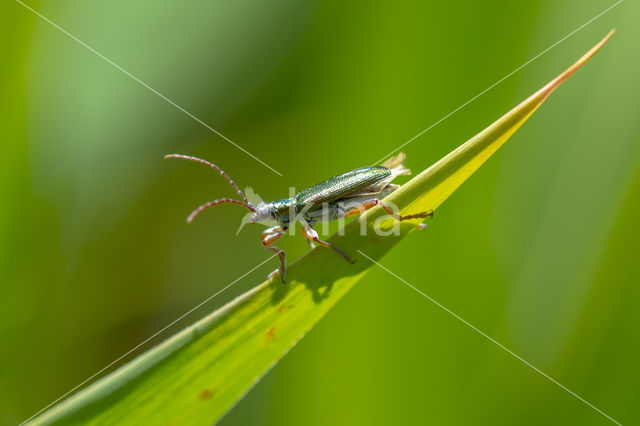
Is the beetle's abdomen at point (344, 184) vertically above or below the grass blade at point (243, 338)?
above

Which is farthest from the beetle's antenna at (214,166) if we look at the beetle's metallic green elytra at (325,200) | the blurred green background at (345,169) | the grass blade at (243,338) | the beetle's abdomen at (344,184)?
the grass blade at (243,338)

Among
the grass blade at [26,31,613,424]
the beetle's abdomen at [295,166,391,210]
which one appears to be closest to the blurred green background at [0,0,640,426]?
the beetle's abdomen at [295,166,391,210]

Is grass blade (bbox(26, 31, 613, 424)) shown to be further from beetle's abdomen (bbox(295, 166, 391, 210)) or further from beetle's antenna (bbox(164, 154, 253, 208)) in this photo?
beetle's antenna (bbox(164, 154, 253, 208))

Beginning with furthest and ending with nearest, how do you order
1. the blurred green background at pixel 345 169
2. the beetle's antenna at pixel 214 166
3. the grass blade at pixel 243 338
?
the beetle's antenna at pixel 214 166 → the blurred green background at pixel 345 169 → the grass blade at pixel 243 338

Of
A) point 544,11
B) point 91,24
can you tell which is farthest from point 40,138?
point 544,11

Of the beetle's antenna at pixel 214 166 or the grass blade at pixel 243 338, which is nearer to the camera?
the grass blade at pixel 243 338

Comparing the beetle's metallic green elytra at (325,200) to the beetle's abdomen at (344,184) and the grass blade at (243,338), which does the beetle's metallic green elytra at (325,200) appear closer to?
the beetle's abdomen at (344,184)

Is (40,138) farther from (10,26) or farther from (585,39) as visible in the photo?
(585,39)
